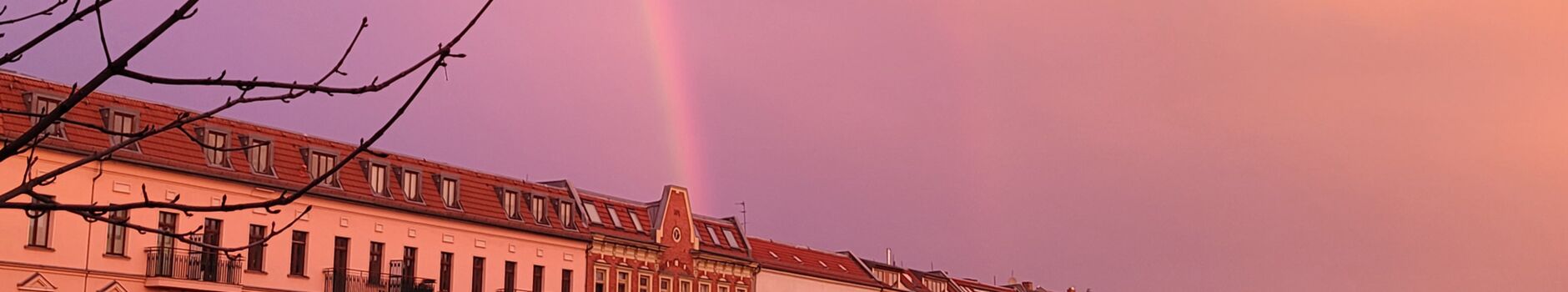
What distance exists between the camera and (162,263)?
151 feet

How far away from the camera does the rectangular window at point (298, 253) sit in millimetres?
50625

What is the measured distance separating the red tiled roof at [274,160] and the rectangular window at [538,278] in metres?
1.27

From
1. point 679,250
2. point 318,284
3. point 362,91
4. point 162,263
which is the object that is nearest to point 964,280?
point 679,250

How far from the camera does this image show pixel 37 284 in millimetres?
42844

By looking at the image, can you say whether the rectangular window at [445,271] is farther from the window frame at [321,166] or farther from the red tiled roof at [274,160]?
the window frame at [321,166]

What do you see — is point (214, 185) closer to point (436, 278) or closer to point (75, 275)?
→ point (75, 275)

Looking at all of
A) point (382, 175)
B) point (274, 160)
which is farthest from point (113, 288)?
point (382, 175)

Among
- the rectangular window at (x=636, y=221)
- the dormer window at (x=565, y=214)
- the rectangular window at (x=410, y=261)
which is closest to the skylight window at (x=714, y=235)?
the rectangular window at (x=636, y=221)

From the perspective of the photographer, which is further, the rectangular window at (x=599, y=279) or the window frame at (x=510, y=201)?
the rectangular window at (x=599, y=279)

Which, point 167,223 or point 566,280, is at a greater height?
point 566,280

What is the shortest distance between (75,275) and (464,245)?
1481cm

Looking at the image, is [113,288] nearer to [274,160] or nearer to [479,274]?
[274,160]

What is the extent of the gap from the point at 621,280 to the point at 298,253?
1566cm

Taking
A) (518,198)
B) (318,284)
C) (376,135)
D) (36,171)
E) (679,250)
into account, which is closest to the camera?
(376,135)
